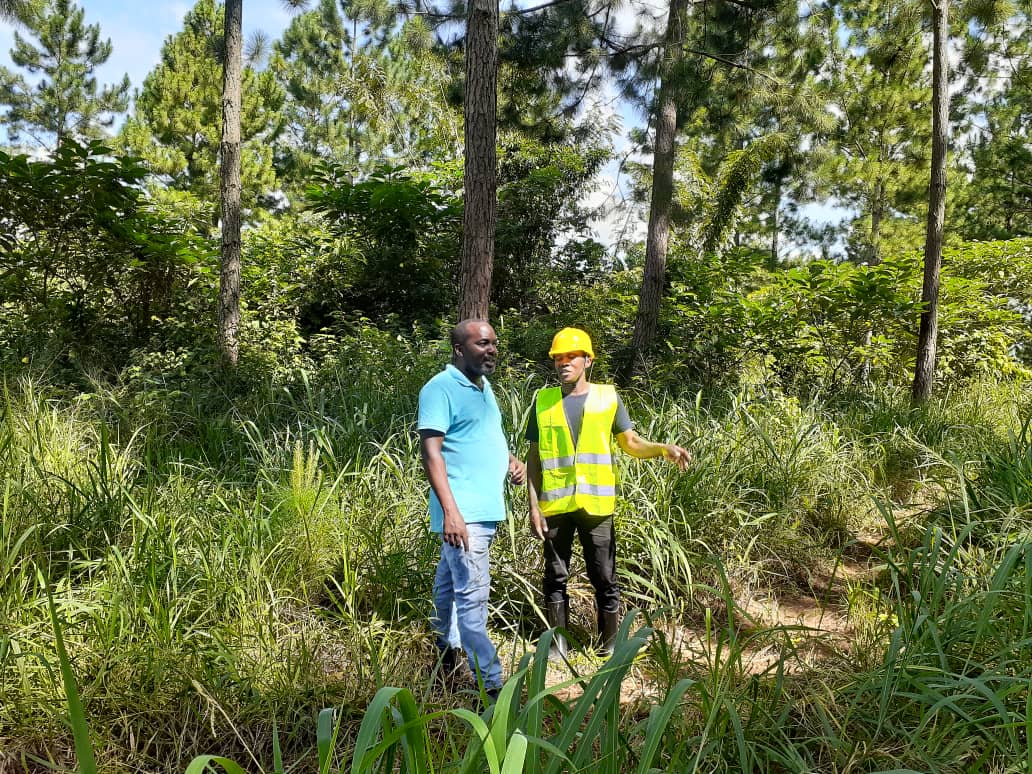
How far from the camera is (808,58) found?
9.09 meters

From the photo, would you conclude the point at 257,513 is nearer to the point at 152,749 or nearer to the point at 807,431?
the point at 152,749

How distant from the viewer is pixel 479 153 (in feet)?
17.6

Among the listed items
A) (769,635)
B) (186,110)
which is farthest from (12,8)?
(186,110)

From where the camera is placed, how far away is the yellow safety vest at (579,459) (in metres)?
3.29

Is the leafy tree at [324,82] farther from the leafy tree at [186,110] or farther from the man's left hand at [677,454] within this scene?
the man's left hand at [677,454]

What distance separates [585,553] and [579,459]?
19.6 inches

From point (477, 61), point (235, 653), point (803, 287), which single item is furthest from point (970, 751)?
point (803, 287)

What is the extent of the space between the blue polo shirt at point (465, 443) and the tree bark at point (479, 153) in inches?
104

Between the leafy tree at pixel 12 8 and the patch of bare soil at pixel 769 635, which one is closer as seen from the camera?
the patch of bare soil at pixel 769 635

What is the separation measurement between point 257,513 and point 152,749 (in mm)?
1172

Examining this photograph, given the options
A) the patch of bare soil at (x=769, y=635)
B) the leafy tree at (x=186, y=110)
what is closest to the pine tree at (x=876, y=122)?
the patch of bare soil at (x=769, y=635)

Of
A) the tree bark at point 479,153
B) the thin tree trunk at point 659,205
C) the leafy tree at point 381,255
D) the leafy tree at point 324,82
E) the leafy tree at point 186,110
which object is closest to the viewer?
the tree bark at point 479,153

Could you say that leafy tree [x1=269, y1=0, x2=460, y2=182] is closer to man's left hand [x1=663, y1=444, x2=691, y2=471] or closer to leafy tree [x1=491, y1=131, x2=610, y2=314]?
leafy tree [x1=491, y1=131, x2=610, y2=314]

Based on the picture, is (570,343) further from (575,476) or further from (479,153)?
(479,153)
